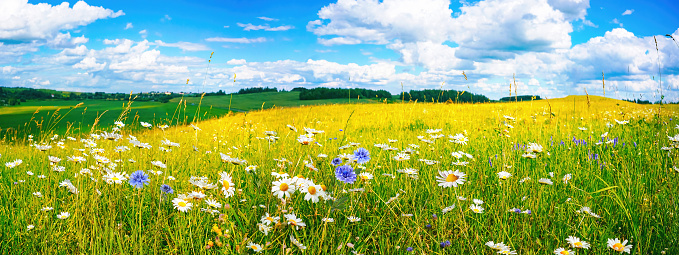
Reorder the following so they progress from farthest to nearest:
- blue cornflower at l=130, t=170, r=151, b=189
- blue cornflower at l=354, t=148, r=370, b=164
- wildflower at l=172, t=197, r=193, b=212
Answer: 1. blue cornflower at l=354, t=148, r=370, b=164
2. blue cornflower at l=130, t=170, r=151, b=189
3. wildflower at l=172, t=197, r=193, b=212

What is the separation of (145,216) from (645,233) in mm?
→ 3237

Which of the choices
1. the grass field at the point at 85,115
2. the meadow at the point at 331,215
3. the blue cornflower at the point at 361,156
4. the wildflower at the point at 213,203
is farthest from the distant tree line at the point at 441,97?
the wildflower at the point at 213,203

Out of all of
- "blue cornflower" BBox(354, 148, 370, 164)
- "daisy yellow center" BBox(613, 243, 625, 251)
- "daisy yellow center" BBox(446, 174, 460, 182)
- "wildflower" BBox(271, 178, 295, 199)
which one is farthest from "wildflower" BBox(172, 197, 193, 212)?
"daisy yellow center" BBox(613, 243, 625, 251)

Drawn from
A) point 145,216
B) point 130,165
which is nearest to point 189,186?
point 145,216

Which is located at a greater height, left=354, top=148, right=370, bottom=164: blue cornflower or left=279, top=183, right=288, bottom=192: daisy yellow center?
left=354, top=148, right=370, bottom=164: blue cornflower

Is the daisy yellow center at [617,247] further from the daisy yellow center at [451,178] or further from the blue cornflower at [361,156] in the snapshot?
the blue cornflower at [361,156]

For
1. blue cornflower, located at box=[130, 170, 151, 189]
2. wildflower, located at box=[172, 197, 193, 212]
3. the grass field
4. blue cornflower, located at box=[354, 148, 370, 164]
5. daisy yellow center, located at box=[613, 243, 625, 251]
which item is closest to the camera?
daisy yellow center, located at box=[613, 243, 625, 251]

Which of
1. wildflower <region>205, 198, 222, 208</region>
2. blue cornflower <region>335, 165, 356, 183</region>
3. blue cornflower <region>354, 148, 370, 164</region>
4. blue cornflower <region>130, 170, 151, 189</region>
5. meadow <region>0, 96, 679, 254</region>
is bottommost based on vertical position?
meadow <region>0, 96, 679, 254</region>

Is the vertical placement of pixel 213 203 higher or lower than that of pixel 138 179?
lower

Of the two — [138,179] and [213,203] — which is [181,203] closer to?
[213,203]

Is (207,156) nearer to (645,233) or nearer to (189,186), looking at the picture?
(189,186)

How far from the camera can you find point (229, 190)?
167 cm

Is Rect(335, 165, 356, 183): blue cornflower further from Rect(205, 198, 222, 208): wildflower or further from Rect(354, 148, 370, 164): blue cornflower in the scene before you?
Rect(205, 198, 222, 208): wildflower

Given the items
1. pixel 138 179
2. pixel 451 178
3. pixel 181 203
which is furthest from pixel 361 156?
pixel 138 179
